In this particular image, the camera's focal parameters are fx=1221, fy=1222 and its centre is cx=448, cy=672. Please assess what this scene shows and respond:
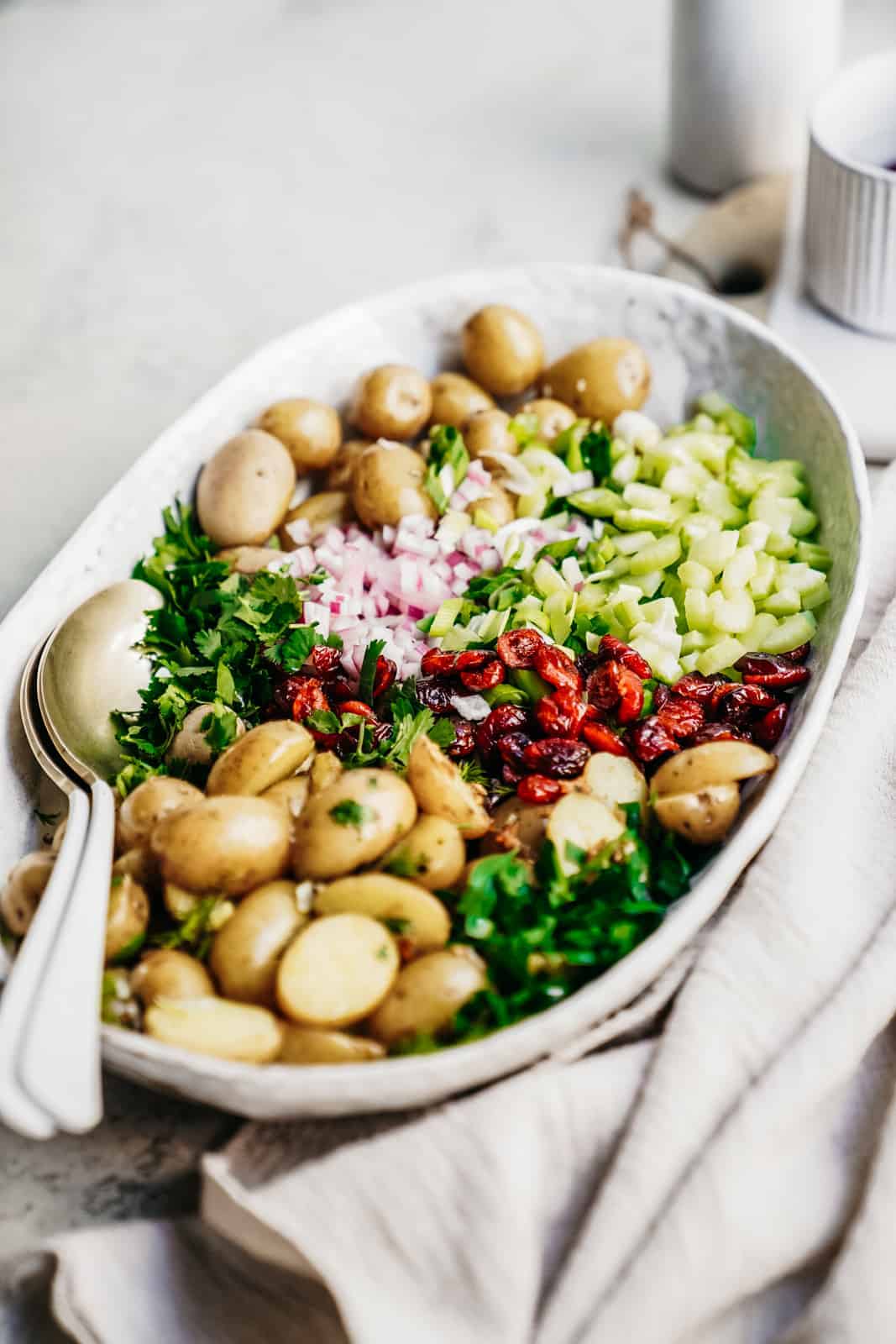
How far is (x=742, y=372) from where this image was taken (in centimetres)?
143

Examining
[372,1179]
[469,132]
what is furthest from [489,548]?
[469,132]

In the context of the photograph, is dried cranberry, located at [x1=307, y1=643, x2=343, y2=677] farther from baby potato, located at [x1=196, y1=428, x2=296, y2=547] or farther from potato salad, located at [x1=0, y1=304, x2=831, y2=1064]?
baby potato, located at [x1=196, y1=428, x2=296, y2=547]

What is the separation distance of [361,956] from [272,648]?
0.37 m

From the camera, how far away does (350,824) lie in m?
0.94

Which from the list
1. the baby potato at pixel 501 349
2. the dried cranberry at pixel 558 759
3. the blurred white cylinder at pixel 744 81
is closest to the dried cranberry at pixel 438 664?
the dried cranberry at pixel 558 759

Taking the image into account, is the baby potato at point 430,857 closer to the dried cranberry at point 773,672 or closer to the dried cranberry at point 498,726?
the dried cranberry at point 498,726

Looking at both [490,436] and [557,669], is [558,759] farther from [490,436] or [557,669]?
[490,436]

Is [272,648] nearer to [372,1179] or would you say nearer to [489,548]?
[489,548]

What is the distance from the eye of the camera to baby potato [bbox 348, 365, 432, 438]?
1413 millimetres

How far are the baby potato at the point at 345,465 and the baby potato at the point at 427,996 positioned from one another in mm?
673

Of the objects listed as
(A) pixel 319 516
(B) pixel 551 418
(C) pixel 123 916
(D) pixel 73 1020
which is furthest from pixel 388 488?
(D) pixel 73 1020

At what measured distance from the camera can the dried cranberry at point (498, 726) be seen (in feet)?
3.57

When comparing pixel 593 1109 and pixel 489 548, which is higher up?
pixel 489 548

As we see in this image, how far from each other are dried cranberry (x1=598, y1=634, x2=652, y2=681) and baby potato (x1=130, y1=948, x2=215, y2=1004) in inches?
18.5
